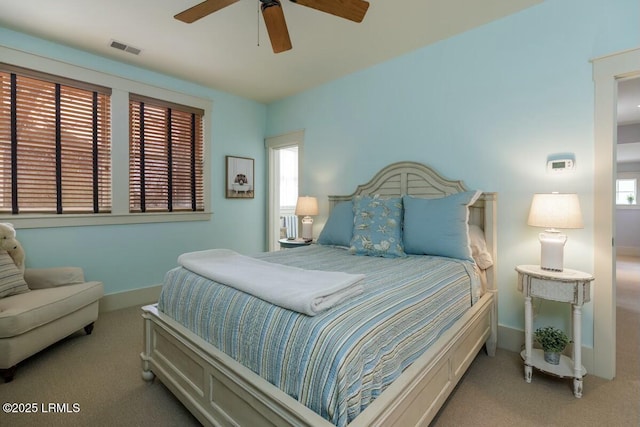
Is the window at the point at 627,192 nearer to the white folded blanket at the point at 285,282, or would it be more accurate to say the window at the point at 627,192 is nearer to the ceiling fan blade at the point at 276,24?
the ceiling fan blade at the point at 276,24

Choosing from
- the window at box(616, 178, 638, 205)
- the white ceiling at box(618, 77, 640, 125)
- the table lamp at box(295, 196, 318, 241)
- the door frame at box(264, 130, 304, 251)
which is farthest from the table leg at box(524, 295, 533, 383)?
the window at box(616, 178, 638, 205)

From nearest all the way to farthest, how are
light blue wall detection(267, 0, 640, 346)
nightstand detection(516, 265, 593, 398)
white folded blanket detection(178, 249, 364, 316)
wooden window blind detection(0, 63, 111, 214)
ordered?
white folded blanket detection(178, 249, 364, 316) → nightstand detection(516, 265, 593, 398) → light blue wall detection(267, 0, 640, 346) → wooden window blind detection(0, 63, 111, 214)

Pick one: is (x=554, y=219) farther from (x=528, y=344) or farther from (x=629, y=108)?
(x=629, y=108)

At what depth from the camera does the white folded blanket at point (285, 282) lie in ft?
3.97

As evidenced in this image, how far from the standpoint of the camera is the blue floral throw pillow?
2.45 meters

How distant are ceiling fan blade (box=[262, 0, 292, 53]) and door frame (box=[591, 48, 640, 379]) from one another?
2177 mm

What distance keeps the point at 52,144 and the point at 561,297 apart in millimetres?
4411

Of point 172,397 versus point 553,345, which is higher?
point 553,345

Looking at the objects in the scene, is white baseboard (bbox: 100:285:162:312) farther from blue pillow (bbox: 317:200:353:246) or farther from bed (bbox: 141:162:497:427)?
blue pillow (bbox: 317:200:353:246)

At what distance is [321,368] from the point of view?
1030 mm

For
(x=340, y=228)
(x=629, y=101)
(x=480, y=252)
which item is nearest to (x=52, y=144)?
(x=340, y=228)

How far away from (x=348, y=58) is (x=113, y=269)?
Result: 3396mm

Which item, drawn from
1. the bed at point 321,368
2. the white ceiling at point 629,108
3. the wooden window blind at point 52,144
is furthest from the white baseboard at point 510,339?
the wooden window blind at point 52,144

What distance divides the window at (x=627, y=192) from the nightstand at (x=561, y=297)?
7585 millimetres
